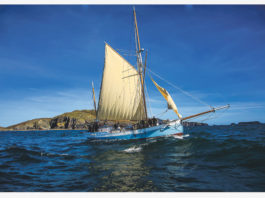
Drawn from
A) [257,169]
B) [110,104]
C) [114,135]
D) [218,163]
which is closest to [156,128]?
[114,135]

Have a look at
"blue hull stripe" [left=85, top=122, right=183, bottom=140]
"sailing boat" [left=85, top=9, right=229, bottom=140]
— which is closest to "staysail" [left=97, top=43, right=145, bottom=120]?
"sailing boat" [left=85, top=9, right=229, bottom=140]

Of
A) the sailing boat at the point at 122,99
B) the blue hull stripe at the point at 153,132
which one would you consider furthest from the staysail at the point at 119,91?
the blue hull stripe at the point at 153,132

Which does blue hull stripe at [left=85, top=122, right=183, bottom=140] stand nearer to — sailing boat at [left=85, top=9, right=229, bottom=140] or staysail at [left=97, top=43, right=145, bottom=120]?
sailing boat at [left=85, top=9, right=229, bottom=140]

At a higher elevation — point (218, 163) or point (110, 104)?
point (110, 104)

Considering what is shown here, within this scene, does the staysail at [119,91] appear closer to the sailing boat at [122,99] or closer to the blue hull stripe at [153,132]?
the sailing boat at [122,99]

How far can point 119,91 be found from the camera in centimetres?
3828

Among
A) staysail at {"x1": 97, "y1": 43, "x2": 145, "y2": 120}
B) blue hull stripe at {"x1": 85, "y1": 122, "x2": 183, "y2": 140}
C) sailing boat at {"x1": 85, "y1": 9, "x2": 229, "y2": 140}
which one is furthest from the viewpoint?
staysail at {"x1": 97, "y1": 43, "x2": 145, "y2": 120}

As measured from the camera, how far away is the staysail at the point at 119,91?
1452 inches

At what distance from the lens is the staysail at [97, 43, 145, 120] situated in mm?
36875

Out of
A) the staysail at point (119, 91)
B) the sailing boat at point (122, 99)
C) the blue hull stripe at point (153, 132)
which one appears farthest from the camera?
the staysail at point (119, 91)

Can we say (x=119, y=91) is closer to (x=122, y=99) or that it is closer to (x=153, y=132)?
(x=122, y=99)

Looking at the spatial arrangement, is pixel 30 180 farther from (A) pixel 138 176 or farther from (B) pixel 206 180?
(B) pixel 206 180

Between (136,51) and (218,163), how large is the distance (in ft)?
100

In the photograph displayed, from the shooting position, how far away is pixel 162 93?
99.8 ft
